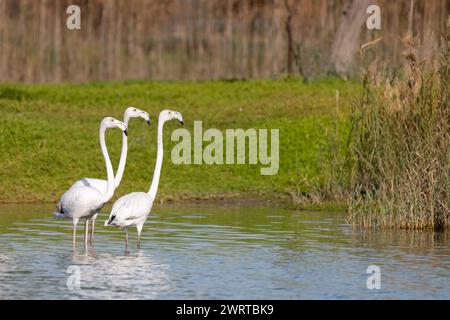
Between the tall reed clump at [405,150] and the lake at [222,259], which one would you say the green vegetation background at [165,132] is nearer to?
the tall reed clump at [405,150]

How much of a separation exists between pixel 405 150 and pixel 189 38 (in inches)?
621

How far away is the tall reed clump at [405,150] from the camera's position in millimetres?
14281

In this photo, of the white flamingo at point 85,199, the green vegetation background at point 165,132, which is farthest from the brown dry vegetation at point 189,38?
the white flamingo at point 85,199

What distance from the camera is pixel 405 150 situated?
1485 cm

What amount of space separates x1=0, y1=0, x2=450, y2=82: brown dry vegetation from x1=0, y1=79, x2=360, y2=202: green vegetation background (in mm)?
1842

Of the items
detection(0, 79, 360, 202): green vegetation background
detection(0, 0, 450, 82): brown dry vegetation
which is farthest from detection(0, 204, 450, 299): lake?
detection(0, 0, 450, 82): brown dry vegetation

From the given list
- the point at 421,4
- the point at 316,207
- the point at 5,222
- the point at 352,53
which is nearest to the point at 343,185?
the point at 316,207

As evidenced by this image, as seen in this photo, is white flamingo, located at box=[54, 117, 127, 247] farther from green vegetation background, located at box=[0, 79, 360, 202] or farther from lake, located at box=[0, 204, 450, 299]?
green vegetation background, located at box=[0, 79, 360, 202]

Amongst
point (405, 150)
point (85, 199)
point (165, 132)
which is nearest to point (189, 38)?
point (165, 132)

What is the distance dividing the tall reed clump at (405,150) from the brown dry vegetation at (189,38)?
1290 centimetres

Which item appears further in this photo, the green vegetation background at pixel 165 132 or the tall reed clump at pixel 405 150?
the green vegetation background at pixel 165 132

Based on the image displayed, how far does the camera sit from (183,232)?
14.7 m

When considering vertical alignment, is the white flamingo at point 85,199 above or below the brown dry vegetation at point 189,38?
below

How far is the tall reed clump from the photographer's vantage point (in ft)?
46.9
